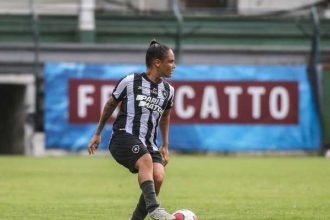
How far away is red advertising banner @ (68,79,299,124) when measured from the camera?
27.7m

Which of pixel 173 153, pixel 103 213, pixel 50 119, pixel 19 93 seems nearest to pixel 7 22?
pixel 19 93

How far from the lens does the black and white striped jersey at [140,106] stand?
9742mm

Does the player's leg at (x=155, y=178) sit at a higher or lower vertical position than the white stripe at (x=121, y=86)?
lower

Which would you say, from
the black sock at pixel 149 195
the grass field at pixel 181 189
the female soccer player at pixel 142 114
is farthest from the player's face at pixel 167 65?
the grass field at pixel 181 189

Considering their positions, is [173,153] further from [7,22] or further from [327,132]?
[7,22]

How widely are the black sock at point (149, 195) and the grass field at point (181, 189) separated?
1.72 meters

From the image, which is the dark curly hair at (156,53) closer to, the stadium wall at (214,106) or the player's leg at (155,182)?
the player's leg at (155,182)

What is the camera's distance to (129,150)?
960cm

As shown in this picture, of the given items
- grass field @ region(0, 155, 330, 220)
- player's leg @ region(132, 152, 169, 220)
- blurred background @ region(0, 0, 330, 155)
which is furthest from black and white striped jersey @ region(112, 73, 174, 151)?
blurred background @ region(0, 0, 330, 155)

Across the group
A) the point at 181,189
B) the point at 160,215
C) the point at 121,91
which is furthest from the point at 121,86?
the point at 181,189

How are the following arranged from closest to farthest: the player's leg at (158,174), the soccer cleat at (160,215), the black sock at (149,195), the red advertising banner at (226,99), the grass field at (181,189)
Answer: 1. the soccer cleat at (160,215)
2. the black sock at (149,195)
3. the player's leg at (158,174)
4. the grass field at (181,189)
5. the red advertising banner at (226,99)

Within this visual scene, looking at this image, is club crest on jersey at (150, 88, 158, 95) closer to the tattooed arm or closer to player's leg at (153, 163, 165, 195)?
the tattooed arm

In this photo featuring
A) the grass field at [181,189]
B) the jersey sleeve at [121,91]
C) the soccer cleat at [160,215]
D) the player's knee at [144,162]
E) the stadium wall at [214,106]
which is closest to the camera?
the soccer cleat at [160,215]

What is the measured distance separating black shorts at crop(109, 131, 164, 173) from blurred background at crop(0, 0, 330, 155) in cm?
1725
